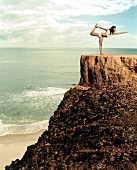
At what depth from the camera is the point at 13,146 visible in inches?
861

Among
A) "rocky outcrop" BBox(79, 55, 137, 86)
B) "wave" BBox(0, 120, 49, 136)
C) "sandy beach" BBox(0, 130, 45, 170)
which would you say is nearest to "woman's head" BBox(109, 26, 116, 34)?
"rocky outcrop" BBox(79, 55, 137, 86)

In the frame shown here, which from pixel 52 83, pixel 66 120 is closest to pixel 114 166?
pixel 66 120

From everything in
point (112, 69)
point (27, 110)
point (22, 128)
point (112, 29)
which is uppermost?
point (112, 29)

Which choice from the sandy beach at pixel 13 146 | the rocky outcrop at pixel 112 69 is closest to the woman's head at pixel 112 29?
the rocky outcrop at pixel 112 69

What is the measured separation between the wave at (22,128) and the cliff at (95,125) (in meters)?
12.2

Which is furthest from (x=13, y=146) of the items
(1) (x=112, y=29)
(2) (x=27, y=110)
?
(1) (x=112, y=29)

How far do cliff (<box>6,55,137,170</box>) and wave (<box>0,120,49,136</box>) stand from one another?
1217 centimetres

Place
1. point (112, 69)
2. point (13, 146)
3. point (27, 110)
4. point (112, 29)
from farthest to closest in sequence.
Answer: point (27, 110), point (13, 146), point (112, 29), point (112, 69)

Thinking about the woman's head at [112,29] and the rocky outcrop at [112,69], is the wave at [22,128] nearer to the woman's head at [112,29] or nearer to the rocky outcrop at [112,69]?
the rocky outcrop at [112,69]

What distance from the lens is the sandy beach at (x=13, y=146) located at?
19.9 metres

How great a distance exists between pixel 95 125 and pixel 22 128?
51.7 ft

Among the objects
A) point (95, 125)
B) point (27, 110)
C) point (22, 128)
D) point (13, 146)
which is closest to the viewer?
point (95, 125)

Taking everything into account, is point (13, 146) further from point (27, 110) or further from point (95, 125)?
point (95, 125)

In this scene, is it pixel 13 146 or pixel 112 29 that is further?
pixel 13 146
